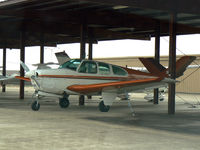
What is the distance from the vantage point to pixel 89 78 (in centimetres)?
1441

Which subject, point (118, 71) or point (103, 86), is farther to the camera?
point (118, 71)

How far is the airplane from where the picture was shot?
1338cm

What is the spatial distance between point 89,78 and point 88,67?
0.47 m

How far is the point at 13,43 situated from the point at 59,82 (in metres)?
20.8

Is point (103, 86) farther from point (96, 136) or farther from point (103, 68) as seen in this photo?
point (96, 136)

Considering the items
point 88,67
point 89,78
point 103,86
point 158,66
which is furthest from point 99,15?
point 103,86

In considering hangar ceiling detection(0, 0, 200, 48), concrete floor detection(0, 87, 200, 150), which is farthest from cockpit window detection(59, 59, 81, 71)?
concrete floor detection(0, 87, 200, 150)

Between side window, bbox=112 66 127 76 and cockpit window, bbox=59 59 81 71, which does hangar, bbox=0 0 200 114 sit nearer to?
side window, bbox=112 66 127 76

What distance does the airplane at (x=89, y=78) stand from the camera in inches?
527

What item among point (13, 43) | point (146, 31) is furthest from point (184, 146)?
point (13, 43)

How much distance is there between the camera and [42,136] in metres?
8.09

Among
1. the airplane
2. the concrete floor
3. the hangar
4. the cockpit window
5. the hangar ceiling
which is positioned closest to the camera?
the concrete floor

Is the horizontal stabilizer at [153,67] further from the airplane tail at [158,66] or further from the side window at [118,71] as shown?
the side window at [118,71]

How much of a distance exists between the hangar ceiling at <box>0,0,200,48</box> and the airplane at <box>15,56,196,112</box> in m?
2.44
